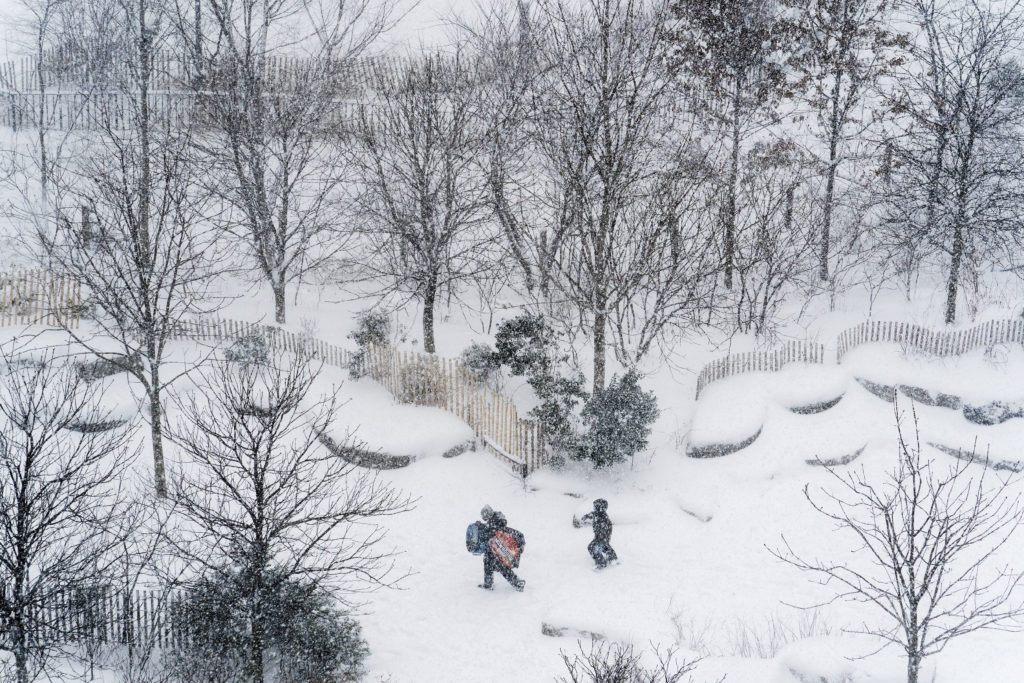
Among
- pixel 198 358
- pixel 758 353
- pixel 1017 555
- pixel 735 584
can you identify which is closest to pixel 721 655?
pixel 735 584

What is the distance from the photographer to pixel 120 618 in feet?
28.6

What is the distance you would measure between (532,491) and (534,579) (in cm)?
236

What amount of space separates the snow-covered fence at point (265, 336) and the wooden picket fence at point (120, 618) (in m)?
6.82

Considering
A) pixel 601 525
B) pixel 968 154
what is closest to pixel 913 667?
pixel 601 525

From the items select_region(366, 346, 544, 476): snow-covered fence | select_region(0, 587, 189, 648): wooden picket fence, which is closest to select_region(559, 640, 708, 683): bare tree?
select_region(0, 587, 189, 648): wooden picket fence

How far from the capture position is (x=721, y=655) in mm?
8844

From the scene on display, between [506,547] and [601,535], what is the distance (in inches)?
55.9

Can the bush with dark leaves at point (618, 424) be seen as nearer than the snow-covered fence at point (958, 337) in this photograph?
Yes

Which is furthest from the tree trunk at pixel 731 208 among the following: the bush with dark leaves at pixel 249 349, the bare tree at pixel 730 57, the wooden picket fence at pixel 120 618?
the wooden picket fence at pixel 120 618

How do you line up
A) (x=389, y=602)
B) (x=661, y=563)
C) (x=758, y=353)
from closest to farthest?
(x=389, y=602)
(x=661, y=563)
(x=758, y=353)

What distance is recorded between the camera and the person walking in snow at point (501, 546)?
10.3 metres

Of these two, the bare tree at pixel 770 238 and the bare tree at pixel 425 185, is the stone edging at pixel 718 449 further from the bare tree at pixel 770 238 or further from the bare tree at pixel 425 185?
the bare tree at pixel 425 185

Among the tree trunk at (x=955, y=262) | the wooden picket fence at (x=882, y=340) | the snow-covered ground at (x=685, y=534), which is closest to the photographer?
the snow-covered ground at (x=685, y=534)

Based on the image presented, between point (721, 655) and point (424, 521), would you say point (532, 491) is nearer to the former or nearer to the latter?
point (424, 521)
